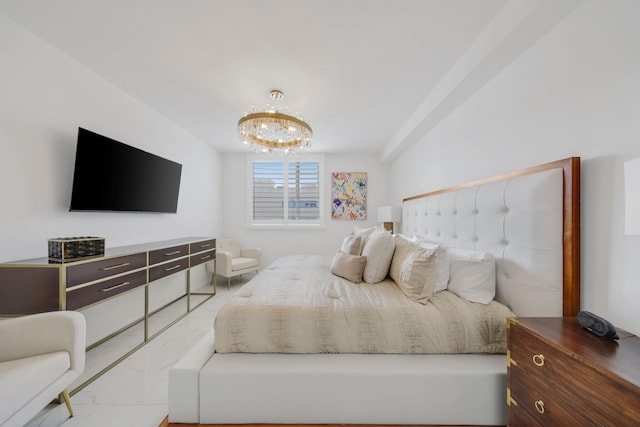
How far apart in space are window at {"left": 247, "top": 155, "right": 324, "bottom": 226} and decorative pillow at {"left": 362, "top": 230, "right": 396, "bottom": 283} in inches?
101

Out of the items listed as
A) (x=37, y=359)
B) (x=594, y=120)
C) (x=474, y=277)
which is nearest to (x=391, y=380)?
(x=474, y=277)

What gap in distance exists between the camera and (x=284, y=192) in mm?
4516

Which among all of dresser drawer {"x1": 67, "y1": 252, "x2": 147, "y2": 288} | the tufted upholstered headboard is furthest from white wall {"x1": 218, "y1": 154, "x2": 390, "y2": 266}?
the tufted upholstered headboard

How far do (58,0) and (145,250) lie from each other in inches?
67.4

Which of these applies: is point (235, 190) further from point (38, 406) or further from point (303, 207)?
point (38, 406)

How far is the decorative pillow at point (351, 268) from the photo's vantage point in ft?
6.19

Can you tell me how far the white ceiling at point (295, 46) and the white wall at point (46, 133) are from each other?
133mm

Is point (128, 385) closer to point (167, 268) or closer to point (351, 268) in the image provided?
point (167, 268)

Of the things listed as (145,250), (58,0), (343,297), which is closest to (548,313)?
(343,297)

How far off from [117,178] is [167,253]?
82 centimetres

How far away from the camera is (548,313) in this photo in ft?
3.89

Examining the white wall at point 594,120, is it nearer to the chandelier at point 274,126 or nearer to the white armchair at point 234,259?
the chandelier at point 274,126

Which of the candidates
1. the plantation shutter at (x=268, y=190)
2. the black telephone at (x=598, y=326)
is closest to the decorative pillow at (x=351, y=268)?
the black telephone at (x=598, y=326)

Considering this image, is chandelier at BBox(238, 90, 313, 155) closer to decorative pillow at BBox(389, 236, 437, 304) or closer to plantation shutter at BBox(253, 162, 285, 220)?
decorative pillow at BBox(389, 236, 437, 304)
